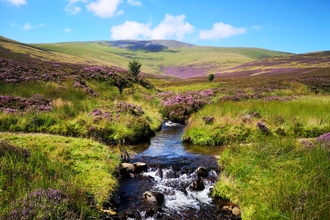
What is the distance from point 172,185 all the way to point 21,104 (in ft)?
40.7

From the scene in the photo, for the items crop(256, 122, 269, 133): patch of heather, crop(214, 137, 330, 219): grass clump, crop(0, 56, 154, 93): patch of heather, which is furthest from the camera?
crop(0, 56, 154, 93): patch of heather

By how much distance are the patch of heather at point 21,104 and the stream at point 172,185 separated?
7.30m

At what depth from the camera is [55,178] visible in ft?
22.3

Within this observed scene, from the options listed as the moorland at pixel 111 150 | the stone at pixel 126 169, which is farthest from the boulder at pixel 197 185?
the stone at pixel 126 169

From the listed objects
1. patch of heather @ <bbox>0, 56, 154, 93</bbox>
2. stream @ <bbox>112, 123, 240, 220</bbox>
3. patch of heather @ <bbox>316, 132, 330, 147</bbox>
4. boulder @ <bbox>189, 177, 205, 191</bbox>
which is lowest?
stream @ <bbox>112, 123, 240, 220</bbox>

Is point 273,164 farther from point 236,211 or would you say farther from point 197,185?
point 197,185

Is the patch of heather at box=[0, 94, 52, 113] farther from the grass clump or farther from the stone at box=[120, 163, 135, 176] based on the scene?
the grass clump

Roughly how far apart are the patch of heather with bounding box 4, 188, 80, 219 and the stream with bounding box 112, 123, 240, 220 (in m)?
2.27

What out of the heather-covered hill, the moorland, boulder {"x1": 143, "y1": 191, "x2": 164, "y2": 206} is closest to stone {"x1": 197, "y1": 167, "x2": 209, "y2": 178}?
the moorland

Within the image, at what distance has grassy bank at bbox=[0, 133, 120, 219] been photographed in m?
5.25

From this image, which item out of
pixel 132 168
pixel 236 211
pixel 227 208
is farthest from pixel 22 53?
pixel 236 211

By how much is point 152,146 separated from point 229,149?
18.0 feet

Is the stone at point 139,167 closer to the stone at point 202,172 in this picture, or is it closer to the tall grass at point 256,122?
the stone at point 202,172

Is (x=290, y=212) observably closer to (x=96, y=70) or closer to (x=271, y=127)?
(x=271, y=127)
